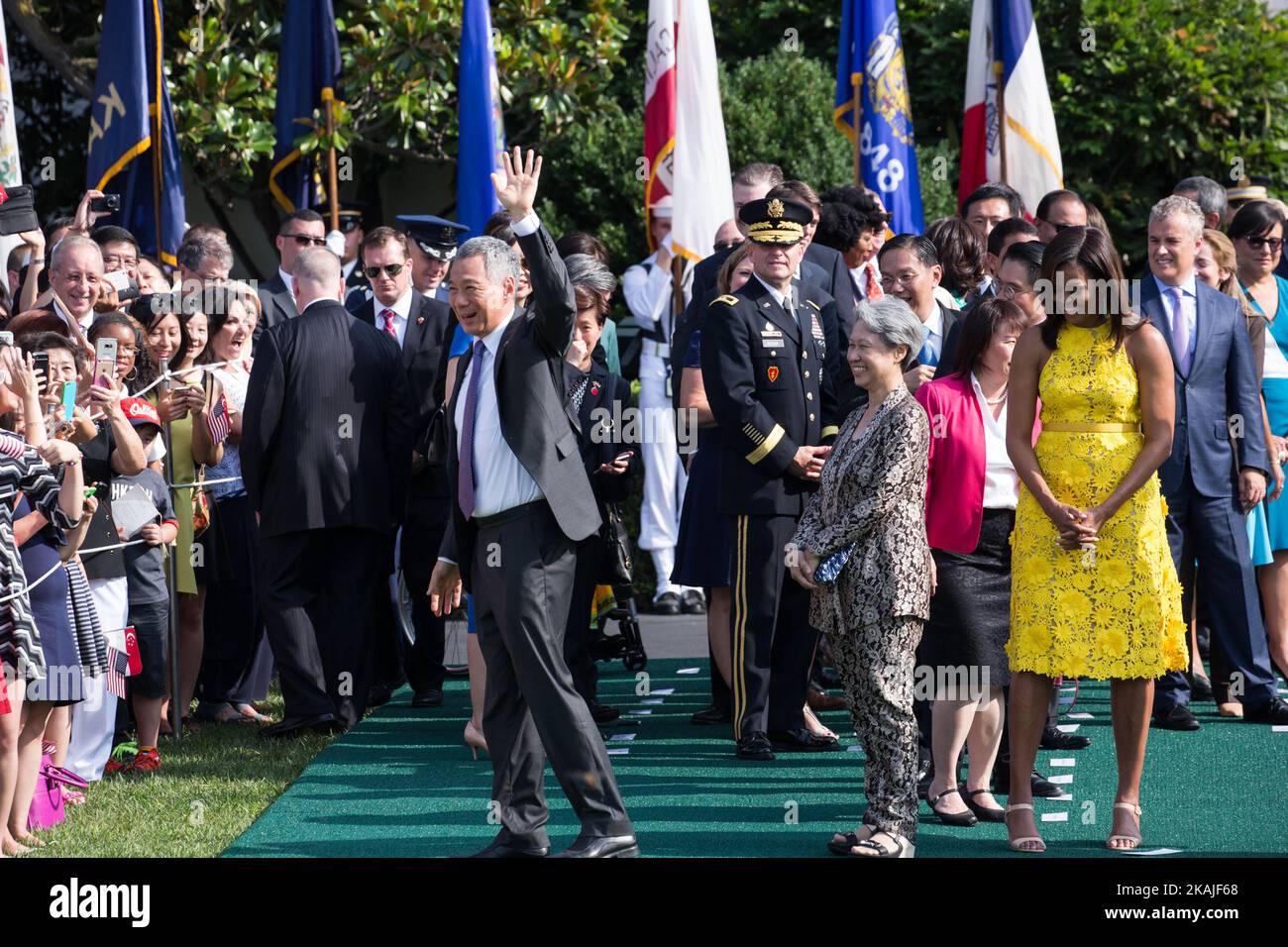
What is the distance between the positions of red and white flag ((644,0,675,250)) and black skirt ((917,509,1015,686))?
4.82m

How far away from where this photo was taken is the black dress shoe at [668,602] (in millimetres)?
12453

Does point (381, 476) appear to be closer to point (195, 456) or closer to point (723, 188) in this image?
point (195, 456)

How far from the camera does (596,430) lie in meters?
8.73

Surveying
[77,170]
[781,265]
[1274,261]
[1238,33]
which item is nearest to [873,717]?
[781,265]

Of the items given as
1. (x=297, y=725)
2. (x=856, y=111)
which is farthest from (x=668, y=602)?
(x=297, y=725)

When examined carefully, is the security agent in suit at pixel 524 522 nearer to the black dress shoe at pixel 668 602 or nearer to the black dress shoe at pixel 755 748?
the black dress shoe at pixel 755 748

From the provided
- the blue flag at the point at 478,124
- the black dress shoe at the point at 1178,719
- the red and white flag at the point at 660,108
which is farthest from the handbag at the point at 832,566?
the red and white flag at the point at 660,108

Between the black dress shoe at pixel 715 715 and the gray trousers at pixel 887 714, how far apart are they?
2560 mm

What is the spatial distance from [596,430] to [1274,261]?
3309mm

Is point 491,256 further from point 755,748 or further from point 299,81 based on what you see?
point 299,81

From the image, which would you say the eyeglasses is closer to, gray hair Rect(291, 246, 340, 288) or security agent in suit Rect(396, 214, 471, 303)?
security agent in suit Rect(396, 214, 471, 303)

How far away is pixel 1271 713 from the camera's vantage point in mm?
8648

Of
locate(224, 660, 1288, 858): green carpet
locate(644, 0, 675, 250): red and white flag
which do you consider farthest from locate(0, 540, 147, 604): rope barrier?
locate(644, 0, 675, 250): red and white flag

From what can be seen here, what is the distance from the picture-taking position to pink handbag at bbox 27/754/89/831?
7094mm
